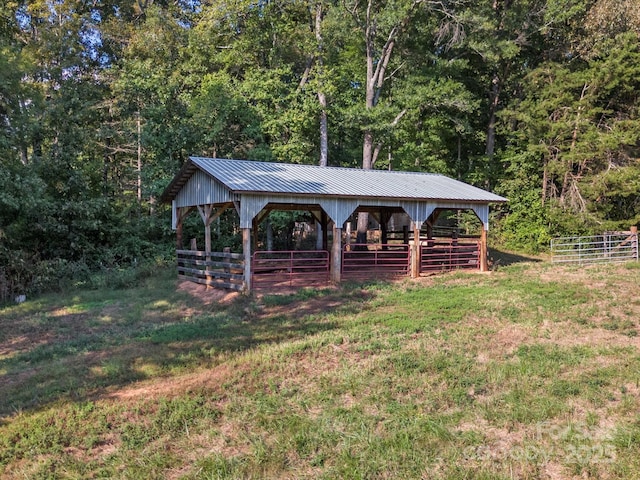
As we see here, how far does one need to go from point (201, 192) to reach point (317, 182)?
3.56 metres

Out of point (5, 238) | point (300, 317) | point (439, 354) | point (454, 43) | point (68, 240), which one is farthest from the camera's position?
point (454, 43)

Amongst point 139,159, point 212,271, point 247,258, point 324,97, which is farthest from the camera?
Result: point 324,97

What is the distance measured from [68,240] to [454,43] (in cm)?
1982

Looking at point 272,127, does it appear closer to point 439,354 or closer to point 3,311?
point 3,311

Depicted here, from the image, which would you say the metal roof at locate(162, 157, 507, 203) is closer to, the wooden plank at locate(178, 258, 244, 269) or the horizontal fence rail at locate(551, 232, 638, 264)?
the wooden plank at locate(178, 258, 244, 269)

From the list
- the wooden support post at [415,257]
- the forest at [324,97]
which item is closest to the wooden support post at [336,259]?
the wooden support post at [415,257]

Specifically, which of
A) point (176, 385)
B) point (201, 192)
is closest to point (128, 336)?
point (176, 385)

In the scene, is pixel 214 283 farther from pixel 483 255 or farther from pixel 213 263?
pixel 483 255

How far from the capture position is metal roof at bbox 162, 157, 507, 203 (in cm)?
1306

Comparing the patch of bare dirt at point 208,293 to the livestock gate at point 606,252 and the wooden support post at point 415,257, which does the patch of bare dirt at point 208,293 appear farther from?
the livestock gate at point 606,252

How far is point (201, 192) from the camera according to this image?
14492 millimetres

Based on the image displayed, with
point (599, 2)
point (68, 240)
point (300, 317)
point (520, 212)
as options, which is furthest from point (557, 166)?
point (68, 240)

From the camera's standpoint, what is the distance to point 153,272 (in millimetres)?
16875

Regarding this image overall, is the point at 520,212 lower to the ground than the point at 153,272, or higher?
higher
